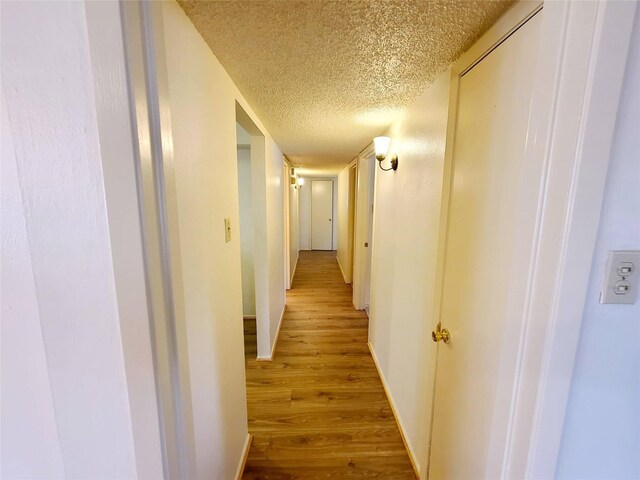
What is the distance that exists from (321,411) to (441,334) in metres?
1.20

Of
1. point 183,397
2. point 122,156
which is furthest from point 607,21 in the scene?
point 183,397

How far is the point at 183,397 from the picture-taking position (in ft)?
2.11

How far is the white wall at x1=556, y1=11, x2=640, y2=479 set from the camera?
21.4 inches

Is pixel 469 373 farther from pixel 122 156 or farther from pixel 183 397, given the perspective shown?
pixel 122 156

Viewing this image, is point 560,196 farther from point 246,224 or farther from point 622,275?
point 246,224

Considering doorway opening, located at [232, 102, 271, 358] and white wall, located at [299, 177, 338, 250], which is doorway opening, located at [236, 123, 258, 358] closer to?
doorway opening, located at [232, 102, 271, 358]

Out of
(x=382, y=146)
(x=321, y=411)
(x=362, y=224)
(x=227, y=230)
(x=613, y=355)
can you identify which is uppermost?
(x=382, y=146)

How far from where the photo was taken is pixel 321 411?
1.83 m

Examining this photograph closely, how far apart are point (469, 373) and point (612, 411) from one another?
354mm

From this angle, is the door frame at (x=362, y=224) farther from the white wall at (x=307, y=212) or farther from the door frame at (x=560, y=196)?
the white wall at (x=307, y=212)

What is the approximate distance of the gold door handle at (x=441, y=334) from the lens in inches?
42.9

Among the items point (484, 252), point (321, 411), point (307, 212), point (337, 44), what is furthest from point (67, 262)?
point (307, 212)

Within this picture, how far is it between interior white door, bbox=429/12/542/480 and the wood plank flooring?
54cm

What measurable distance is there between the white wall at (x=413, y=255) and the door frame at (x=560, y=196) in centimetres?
56
